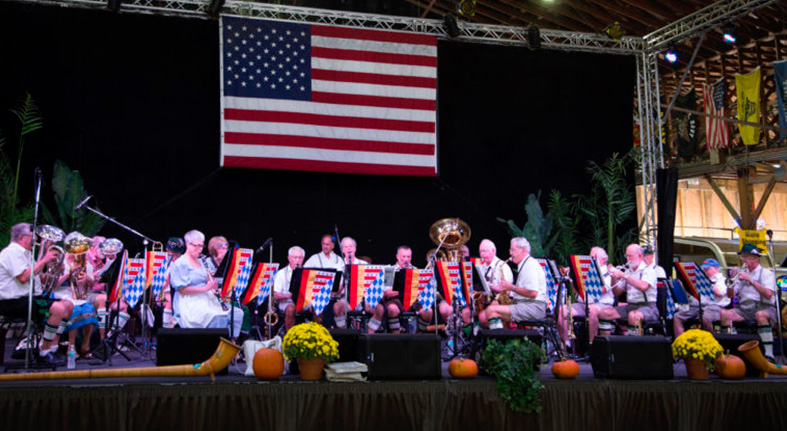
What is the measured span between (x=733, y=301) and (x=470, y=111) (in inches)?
223

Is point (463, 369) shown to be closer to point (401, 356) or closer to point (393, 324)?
point (401, 356)

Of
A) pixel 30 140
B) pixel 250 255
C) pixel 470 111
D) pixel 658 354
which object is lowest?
pixel 658 354

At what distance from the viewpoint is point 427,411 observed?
5.87 metres

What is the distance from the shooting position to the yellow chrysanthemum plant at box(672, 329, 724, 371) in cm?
618

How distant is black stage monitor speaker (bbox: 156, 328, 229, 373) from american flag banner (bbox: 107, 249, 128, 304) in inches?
63.1

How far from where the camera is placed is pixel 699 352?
6.18 m

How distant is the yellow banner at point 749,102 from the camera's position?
57.8 feet

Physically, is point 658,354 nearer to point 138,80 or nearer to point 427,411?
point 427,411

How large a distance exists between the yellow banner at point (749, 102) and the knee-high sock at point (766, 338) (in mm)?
10925

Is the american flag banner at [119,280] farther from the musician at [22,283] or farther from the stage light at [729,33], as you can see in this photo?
the stage light at [729,33]

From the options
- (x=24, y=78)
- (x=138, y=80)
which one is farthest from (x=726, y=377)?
(x=24, y=78)

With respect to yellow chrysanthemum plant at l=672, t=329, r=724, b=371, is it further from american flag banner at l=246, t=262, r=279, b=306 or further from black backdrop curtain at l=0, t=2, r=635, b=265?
black backdrop curtain at l=0, t=2, r=635, b=265

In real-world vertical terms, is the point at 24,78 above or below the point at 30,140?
above

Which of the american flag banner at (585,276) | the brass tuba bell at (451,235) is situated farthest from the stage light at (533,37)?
the american flag banner at (585,276)
